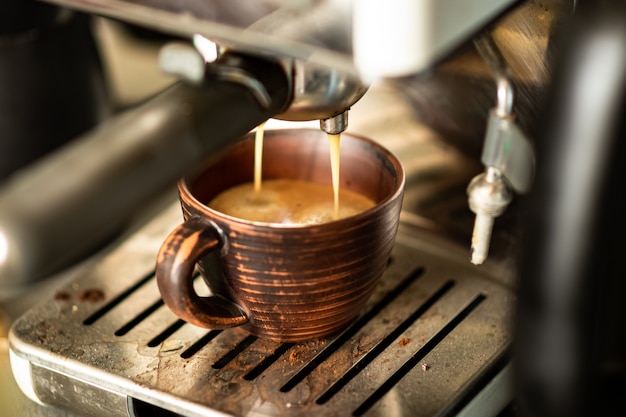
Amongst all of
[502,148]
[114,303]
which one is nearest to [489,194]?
[502,148]

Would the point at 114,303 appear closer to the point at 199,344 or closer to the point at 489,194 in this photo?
the point at 199,344

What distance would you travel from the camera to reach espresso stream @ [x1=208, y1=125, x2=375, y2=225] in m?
0.53

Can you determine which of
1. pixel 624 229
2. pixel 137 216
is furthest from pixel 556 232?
pixel 137 216

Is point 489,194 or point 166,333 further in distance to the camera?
point 166,333

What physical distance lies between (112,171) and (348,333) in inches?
9.9

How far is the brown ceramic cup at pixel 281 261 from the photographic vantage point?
0.46 m

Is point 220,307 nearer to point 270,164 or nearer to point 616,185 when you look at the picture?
point 270,164

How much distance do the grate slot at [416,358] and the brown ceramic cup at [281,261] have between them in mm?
43

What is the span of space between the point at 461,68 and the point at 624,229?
261mm

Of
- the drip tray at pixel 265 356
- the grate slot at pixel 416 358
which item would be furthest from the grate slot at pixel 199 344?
the grate slot at pixel 416 358

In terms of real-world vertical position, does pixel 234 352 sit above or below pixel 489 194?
below

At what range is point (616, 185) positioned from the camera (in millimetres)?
312

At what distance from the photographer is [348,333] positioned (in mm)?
531

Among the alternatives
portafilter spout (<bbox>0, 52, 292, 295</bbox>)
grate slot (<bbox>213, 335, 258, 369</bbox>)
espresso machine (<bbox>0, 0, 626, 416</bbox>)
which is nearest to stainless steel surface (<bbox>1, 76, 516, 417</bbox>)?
espresso machine (<bbox>0, 0, 626, 416</bbox>)
